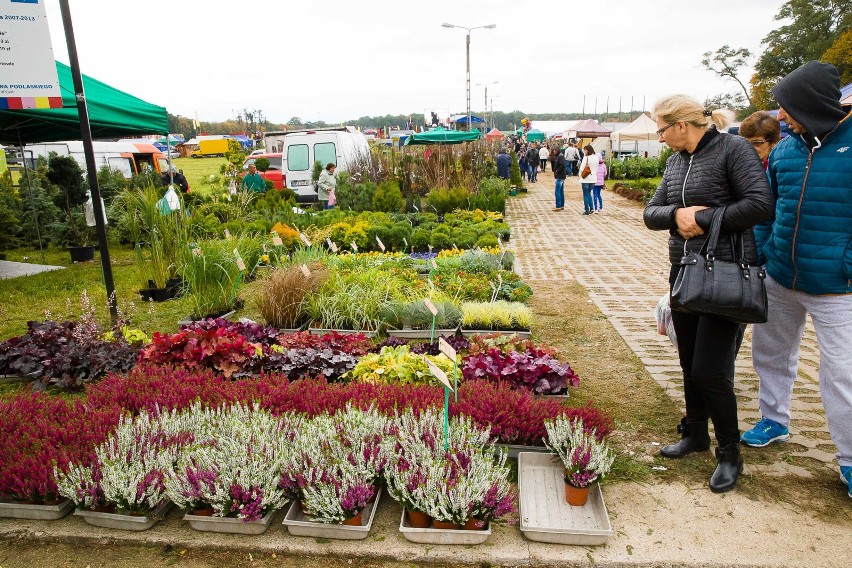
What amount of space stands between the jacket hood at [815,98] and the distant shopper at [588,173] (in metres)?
11.8

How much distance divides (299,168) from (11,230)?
6340mm

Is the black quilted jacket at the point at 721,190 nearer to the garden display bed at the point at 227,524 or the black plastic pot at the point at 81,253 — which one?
the garden display bed at the point at 227,524

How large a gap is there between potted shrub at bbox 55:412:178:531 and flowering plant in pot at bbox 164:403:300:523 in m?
0.07

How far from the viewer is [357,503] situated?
8.10 feet

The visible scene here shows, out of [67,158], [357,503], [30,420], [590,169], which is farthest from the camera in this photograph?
[590,169]

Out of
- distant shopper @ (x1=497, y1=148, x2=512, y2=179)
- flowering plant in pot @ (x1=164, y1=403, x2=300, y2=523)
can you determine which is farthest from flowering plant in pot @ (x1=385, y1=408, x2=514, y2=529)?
distant shopper @ (x1=497, y1=148, x2=512, y2=179)

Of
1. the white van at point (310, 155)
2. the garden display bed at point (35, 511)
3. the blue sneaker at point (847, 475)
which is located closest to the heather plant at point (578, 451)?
the blue sneaker at point (847, 475)

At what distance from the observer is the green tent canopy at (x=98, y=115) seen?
704 centimetres

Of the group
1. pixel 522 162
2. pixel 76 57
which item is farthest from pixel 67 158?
pixel 522 162

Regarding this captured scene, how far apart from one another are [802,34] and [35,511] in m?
49.4

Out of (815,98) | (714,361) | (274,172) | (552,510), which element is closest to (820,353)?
(714,361)

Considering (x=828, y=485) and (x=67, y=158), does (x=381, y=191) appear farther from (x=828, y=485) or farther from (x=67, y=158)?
(x=828, y=485)

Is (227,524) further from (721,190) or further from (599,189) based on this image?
(599,189)

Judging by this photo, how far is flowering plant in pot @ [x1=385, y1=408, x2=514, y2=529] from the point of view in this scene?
2393mm
